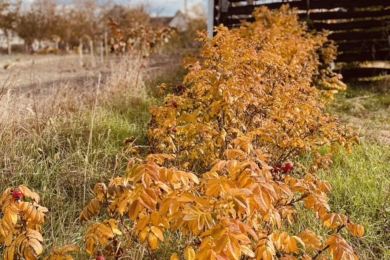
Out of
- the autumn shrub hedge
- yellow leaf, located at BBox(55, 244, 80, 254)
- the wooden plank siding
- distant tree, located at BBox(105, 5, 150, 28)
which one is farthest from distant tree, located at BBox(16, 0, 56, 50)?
yellow leaf, located at BBox(55, 244, 80, 254)

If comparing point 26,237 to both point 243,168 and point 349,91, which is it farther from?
point 349,91

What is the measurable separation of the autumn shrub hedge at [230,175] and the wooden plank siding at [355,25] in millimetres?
4043

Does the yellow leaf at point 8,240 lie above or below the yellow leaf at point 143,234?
below

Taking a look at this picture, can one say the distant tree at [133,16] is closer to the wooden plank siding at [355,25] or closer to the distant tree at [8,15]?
the distant tree at [8,15]

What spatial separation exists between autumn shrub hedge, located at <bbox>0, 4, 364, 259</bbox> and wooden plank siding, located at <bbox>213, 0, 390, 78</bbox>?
404 centimetres

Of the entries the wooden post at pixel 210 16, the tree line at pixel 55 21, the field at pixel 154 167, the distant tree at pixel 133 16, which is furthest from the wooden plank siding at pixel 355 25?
the tree line at pixel 55 21

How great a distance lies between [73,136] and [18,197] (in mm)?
2349

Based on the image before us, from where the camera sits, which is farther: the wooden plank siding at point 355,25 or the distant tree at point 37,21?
the distant tree at point 37,21

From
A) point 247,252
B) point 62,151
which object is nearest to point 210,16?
point 62,151

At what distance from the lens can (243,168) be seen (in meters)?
1.92

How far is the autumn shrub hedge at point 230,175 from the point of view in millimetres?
1708

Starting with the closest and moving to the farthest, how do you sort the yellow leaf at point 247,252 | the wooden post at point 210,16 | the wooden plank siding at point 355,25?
the yellow leaf at point 247,252 → the wooden plank siding at point 355,25 → the wooden post at point 210,16

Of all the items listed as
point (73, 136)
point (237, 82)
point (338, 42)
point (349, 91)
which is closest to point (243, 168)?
point (237, 82)

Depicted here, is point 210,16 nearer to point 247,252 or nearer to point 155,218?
point 155,218
